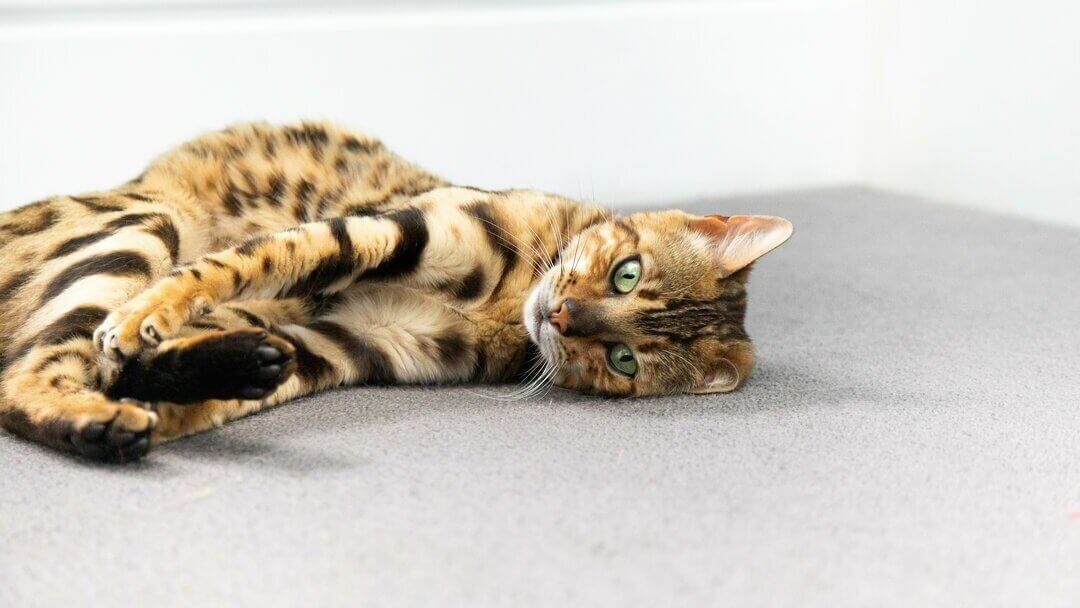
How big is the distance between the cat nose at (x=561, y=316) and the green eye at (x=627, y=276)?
103 millimetres

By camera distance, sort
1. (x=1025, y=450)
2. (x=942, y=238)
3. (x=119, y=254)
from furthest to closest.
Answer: (x=942, y=238) → (x=119, y=254) → (x=1025, y=450)

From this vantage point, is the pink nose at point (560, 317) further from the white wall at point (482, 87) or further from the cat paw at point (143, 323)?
the white wall at point (482, 87)

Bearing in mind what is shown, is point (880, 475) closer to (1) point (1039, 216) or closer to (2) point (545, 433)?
(2) point (545, 433)

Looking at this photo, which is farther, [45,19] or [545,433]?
[45,19]

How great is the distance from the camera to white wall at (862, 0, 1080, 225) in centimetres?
350

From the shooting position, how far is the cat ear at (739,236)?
202cm

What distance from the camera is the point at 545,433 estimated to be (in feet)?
5.90

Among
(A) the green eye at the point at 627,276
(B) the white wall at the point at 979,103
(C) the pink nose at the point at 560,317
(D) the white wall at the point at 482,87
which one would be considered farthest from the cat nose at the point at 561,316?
(B) the white wall at the point at 979,103

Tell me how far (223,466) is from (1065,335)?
1774 mm

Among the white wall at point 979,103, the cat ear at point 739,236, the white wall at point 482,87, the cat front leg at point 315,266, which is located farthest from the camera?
the white wall at point 979,103

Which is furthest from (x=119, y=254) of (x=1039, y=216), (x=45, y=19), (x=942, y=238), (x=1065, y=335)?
(x=1039, y=216)

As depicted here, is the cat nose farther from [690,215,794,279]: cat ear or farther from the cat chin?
[690,215,794,279]: cat ear

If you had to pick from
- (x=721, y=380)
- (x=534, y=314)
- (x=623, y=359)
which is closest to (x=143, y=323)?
(x=534, y=314)

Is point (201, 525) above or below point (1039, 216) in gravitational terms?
above
